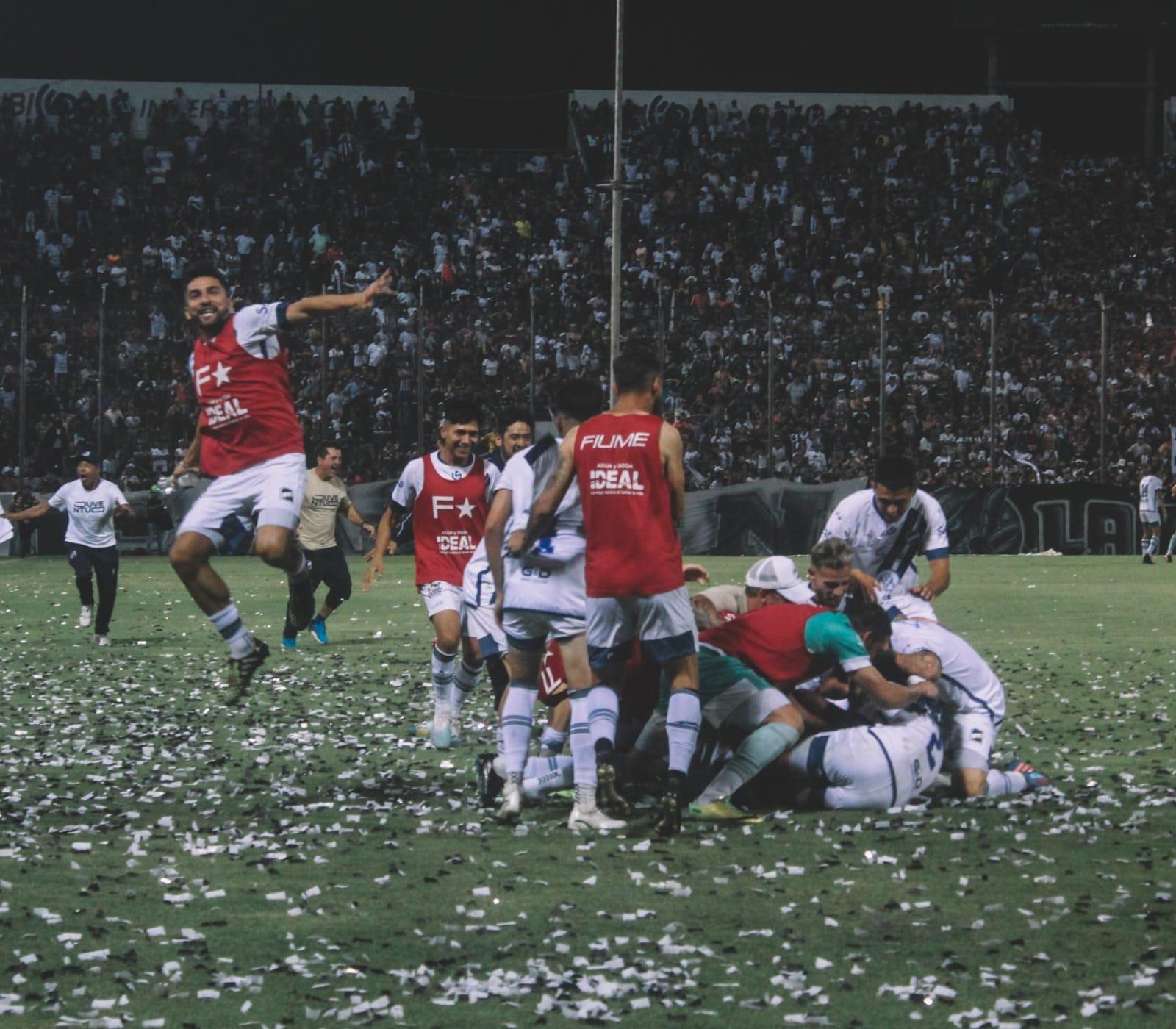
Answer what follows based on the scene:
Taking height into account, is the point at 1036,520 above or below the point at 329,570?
below

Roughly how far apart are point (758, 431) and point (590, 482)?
29430 mm

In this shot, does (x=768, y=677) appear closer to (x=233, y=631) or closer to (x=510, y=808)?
(x=510, y=808)

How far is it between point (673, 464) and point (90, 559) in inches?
495

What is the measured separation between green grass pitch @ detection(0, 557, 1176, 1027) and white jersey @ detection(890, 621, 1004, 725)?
574mm

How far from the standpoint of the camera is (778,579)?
346 inches

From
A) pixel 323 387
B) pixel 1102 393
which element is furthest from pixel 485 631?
pixel 1102 393

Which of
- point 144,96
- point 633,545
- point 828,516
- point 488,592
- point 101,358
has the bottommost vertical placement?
point 828,516

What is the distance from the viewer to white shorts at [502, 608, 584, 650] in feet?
27.7

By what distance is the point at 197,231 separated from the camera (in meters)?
43.2

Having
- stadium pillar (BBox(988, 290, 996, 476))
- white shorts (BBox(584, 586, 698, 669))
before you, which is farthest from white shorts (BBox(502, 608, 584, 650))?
stadium pillar (BBox(988, 290, 996, 476))

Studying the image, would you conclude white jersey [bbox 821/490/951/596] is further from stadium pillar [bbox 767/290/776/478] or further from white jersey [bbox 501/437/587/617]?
stadium pillar [bbox 767/290/776/478]

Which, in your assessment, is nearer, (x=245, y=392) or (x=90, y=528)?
(x=245, y=392)

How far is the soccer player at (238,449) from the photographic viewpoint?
928 centimetres

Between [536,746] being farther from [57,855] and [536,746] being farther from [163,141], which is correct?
[163,141]
